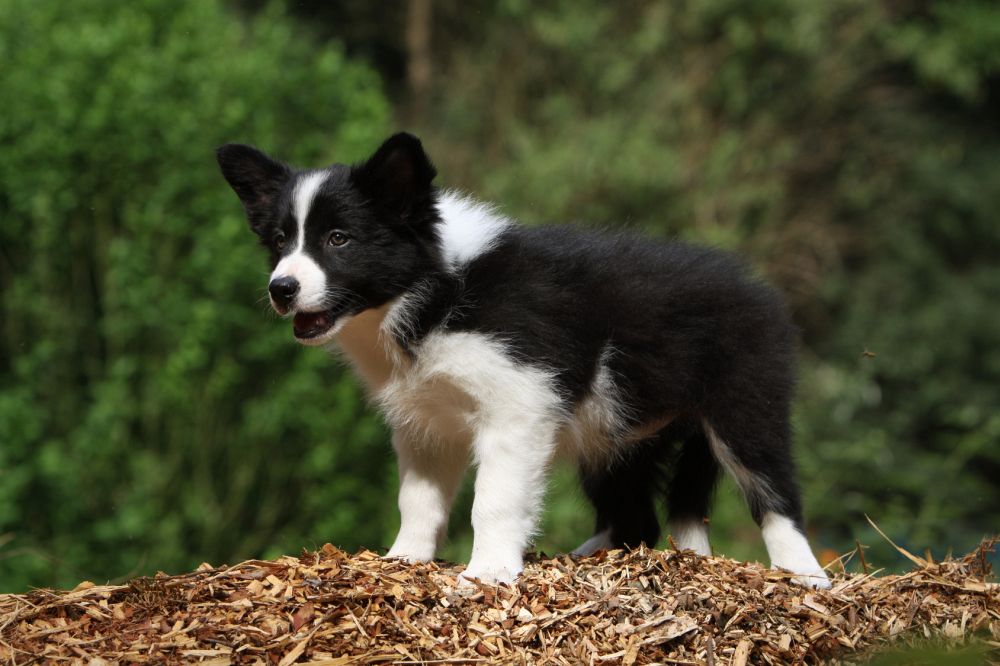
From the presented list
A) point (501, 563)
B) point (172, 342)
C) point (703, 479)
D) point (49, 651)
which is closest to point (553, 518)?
point (172, 342)

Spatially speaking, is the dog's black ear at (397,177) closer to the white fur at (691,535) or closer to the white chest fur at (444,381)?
the white chest fur at (444,381)

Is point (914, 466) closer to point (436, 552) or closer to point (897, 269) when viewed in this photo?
point (897, 269)

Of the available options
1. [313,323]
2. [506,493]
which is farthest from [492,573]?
[313,323]

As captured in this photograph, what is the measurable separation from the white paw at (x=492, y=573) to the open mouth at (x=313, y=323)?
1.13 metres

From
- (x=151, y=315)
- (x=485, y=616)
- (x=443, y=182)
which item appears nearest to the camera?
→ (x=485, y=616)

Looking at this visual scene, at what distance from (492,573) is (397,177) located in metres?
1.68

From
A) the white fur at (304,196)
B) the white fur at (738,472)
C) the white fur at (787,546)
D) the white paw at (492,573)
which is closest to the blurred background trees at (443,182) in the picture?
the white fur at (738,472)

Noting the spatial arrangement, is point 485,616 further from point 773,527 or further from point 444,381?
point 773,527

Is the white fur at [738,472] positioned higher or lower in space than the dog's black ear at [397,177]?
lower

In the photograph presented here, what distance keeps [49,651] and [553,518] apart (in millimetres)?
6412

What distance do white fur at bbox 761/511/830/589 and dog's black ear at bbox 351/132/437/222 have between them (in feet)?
7.11

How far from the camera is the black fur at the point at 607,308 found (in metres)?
5.24

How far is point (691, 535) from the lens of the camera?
6.07 metres

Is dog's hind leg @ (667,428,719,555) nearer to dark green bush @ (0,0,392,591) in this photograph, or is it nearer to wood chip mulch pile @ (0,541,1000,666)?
wood chip mulch pile @ (0,541,1000,666)
